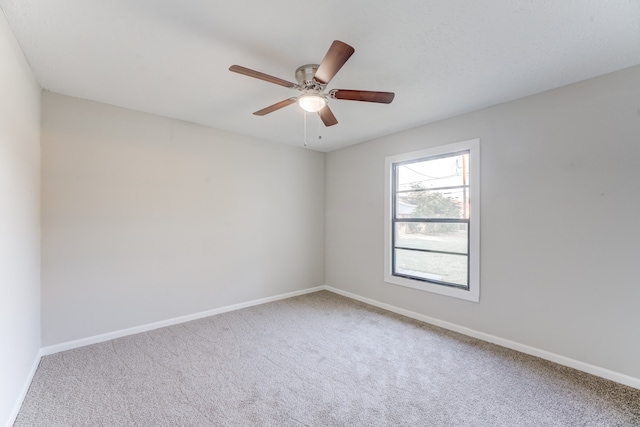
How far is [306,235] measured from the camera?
479 cm


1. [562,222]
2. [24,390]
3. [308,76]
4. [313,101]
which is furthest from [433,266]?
[24,390]

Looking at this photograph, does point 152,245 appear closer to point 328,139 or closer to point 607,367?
point 328,139

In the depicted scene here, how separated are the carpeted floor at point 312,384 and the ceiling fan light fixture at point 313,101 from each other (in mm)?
2213

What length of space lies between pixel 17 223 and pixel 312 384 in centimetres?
245

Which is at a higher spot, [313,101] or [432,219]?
[313,101]

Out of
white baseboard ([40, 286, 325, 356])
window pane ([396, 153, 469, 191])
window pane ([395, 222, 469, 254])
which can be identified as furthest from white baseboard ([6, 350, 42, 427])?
window pane ([396, 153, 469, 191])

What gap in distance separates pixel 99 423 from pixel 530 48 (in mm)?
3819

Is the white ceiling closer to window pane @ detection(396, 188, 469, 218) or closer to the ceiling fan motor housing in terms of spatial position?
the ceiling fan motor housing

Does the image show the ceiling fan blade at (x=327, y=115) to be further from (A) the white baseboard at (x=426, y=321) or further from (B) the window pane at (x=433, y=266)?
(A) the white baseboard at (x=426, y=321)

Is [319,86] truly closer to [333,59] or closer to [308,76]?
[308,76]

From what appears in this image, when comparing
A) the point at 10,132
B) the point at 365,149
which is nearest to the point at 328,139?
the point at 365,149

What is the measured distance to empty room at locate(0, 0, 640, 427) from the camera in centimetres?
181

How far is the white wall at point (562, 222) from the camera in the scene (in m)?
2.21

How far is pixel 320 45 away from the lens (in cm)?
195
